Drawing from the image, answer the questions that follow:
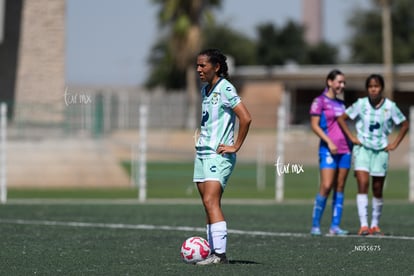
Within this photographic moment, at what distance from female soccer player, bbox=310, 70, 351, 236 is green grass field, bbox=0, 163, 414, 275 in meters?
0.42

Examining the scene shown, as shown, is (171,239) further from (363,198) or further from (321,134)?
(363,198)

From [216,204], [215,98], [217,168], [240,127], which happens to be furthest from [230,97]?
[216,204]

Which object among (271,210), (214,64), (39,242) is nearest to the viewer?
(214,64)

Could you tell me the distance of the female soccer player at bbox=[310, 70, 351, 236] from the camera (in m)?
14.3

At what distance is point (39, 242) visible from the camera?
1314 centimetres

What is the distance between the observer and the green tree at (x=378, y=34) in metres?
89.3

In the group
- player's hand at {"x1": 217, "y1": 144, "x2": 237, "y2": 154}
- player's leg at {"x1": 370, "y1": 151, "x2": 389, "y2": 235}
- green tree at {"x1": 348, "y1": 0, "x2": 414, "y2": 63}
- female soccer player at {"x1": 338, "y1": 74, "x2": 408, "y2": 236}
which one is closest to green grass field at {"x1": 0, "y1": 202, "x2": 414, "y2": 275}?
player's leg at {"x1": 370, "y1": 151, "x2": 389, "y2": 235}

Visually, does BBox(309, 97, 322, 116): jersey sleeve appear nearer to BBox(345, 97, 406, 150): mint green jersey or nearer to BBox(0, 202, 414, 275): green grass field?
BBox(345, 97, 406, 150): mint green jersey

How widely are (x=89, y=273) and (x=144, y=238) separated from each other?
3.79 metres

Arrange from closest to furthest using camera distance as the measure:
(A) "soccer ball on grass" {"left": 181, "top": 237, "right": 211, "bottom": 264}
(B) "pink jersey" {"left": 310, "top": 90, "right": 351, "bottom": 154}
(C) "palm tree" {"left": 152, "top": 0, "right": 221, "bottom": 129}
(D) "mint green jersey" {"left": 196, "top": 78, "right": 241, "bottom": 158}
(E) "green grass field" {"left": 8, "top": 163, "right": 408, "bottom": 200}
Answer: (A) "soccer ball on grass" {"left": 181, "top": 237, "right": 211, "bottom": 264} < (D) "mint green jersey" {"left": 196, "top": 78, "right": 241, "bottom": 158} < (B) "pink jersey" {"left": 310, "top": 90, "right": 351, "bottom": 154} < (E) "green grass field" {"left": 8, "top": 163, "right": 408, "bottom": 200} < (C) "palm tree" {"left": 152, "top": 0, "right": 221, "bottom": 129}

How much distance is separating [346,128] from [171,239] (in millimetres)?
2729

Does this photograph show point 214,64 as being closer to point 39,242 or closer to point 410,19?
point 39,242

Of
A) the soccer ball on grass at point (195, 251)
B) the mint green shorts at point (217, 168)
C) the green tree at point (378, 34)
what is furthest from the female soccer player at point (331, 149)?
the green tree at point (378, 34)

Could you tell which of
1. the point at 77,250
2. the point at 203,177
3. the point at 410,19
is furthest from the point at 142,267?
the point at 410,19
